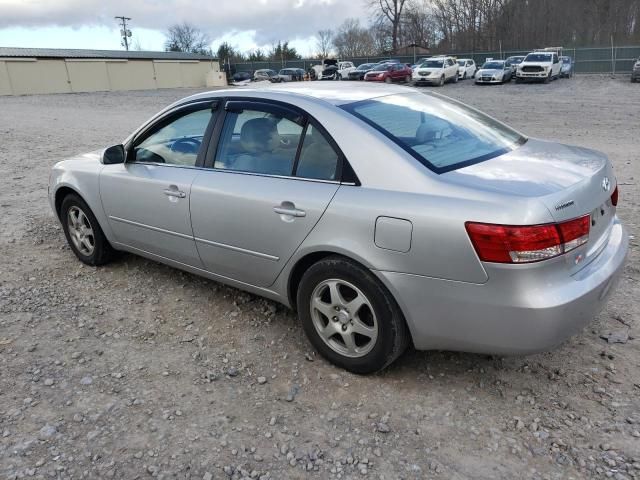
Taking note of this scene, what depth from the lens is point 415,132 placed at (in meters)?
3.06

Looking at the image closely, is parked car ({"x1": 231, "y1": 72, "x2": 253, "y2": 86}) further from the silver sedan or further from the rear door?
the rear door

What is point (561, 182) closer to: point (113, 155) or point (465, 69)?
point (113, 155)

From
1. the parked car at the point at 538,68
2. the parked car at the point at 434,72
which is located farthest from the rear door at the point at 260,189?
the parked car at the point at 538,68

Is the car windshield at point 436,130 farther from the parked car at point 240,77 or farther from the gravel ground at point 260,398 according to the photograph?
the parked car at point 240,77

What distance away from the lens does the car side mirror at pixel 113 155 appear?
4098mm

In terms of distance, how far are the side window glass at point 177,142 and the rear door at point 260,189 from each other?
0.23 metres

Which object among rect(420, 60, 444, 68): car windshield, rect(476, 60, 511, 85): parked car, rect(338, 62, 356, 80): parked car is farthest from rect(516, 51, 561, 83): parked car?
rect(338, 62, 356, 80): parked car

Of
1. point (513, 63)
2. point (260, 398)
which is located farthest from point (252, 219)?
point (513, 63)

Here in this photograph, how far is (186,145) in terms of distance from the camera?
385 cm

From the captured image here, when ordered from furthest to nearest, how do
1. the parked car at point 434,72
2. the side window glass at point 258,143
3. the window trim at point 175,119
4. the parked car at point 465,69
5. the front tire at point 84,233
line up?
1. the parked car at point 465,69
2. the parked car at point 434,72
3. the front tire at point 84,233
4. the window trim at point 175,119
5. the side window glass at point 258,143

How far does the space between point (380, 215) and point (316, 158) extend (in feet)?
2.05

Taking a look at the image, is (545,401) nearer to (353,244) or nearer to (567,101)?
(353,244)

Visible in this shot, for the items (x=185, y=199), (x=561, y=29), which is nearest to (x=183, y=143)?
(x=185, y=199)

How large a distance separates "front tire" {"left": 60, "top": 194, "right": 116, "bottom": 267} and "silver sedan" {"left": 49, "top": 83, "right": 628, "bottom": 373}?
68 cm
